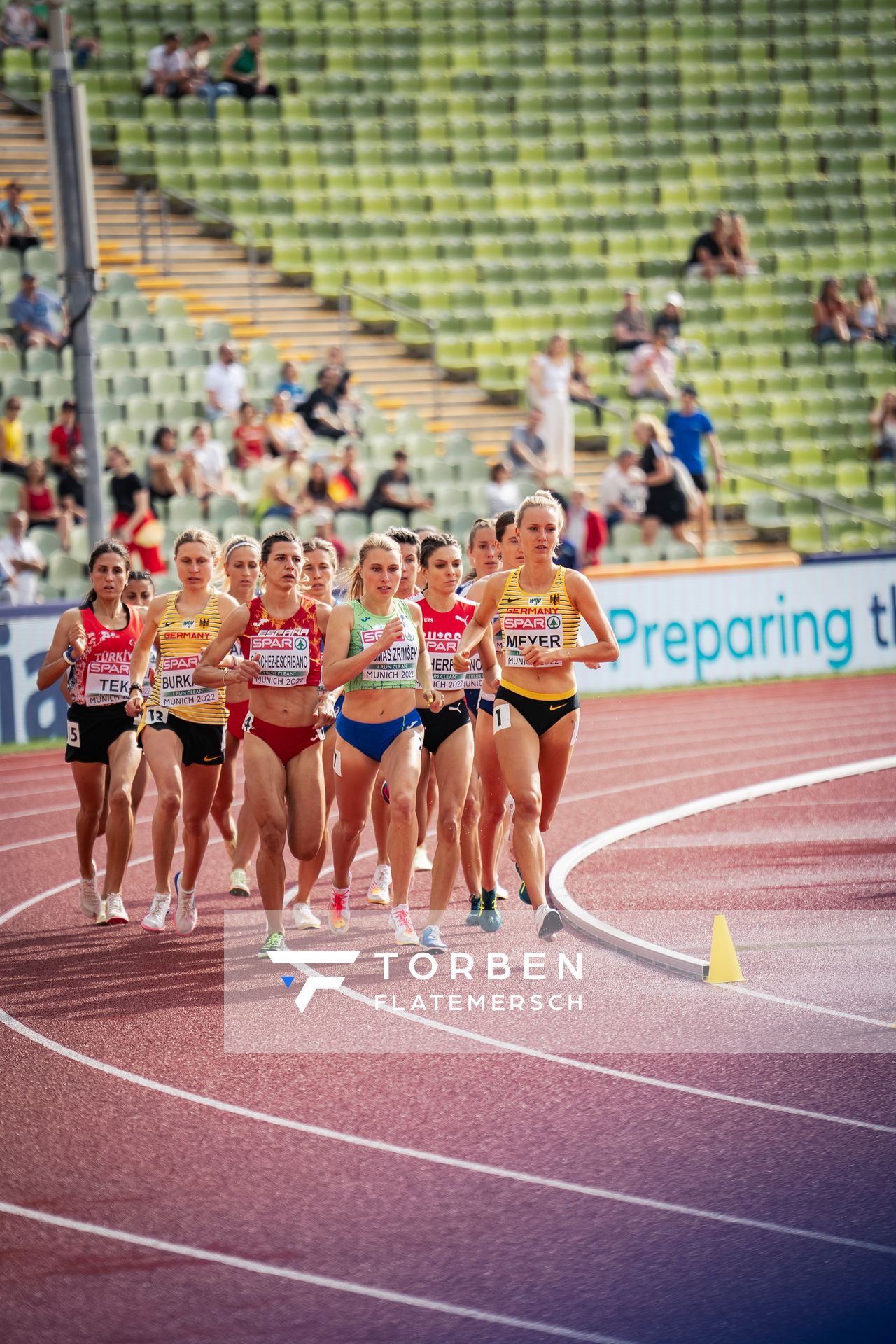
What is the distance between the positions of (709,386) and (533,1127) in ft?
68.7

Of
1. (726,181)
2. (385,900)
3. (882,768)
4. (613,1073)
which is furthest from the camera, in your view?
(726,181)

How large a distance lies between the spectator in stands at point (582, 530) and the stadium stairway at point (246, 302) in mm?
3342

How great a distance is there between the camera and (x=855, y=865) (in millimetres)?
10148

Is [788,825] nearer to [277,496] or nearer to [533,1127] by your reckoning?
[533,1127]

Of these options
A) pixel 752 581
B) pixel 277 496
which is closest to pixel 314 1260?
pixel 277 496

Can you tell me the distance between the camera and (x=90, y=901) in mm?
9602

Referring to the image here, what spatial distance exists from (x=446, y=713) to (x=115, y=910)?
2128 millimetres

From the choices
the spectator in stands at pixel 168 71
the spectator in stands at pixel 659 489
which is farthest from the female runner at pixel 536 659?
the spectator in stands at pixel 168 71

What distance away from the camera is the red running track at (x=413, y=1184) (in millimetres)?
4512

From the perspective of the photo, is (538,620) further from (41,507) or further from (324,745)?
(41,507)

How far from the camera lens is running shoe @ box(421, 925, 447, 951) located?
8.29 metres

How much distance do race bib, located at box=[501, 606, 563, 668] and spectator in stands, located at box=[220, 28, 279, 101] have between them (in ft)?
65.9

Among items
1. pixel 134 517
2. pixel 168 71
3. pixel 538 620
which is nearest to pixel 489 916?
pixel 538 620

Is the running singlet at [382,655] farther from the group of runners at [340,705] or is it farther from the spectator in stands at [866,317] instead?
the spectator in stands at [866,317]
